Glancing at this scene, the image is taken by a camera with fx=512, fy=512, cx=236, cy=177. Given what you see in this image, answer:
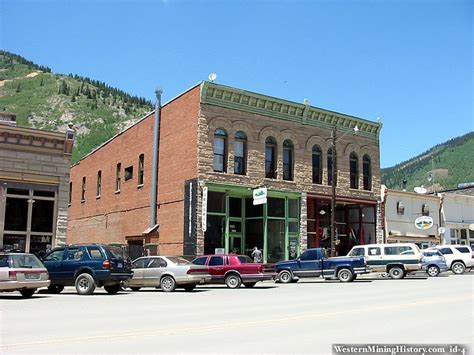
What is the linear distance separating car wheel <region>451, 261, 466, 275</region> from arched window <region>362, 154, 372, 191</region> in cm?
823

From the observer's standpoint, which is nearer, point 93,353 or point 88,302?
point 93,353

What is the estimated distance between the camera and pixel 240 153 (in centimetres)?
3055

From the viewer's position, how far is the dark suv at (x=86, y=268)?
691 inches

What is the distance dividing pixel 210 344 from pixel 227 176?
2163 cm

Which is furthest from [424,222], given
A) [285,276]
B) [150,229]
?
[150,229]

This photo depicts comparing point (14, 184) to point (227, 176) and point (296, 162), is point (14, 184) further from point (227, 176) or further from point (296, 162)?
point (296, 162)

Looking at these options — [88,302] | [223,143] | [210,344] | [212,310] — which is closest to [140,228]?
[223,143]

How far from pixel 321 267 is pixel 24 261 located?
14.1 meters

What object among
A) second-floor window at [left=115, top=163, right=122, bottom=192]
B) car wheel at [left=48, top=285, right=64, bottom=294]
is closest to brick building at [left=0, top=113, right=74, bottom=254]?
car wheel at [left=48, top=285, right=64, bottom=294]

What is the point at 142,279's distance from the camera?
20391mm

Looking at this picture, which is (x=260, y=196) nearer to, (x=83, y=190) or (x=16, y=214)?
(x=16, y=214)

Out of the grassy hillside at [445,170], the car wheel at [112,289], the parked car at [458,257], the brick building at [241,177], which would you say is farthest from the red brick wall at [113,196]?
the grassy hillside at [445,170]

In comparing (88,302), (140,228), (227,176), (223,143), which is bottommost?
(88,302)

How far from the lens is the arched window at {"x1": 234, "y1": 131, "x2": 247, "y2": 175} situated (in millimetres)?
30344
